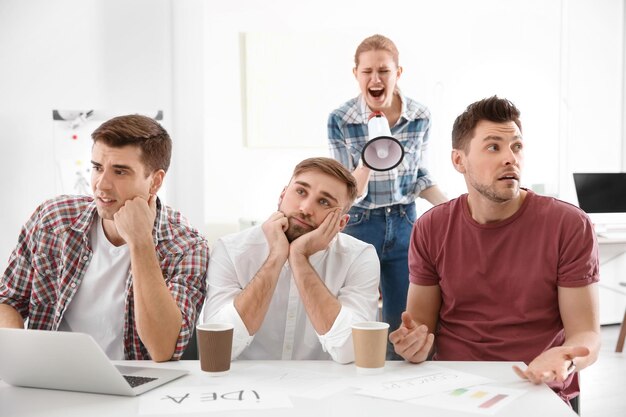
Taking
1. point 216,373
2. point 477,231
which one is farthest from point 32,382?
point 477,231

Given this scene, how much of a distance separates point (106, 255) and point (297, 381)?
2.79 feet

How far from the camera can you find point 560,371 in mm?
1331

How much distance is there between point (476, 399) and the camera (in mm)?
1213

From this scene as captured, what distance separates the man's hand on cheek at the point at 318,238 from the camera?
5.93ft

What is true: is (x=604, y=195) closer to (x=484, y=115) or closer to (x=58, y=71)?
(x=484, y=115)

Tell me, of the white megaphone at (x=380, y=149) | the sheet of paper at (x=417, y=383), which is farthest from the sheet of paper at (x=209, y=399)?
the white megaphone at (x=380, y=149)

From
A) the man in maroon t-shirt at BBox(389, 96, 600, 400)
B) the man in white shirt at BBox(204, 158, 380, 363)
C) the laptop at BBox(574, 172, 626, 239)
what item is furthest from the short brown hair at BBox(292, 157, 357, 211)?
the laptop at BBox(574, 172, 626, 239)

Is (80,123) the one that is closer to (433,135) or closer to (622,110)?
(433,135)

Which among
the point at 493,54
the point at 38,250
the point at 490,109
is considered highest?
the point at 493,54

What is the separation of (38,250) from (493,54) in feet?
13.9

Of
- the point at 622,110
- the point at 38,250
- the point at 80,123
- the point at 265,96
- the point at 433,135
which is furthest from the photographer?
the point at 622,110

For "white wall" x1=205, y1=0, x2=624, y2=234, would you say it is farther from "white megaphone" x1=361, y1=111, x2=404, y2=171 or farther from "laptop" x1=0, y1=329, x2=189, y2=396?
"laptop" x1=0, y1=329, x2=189, y2=396

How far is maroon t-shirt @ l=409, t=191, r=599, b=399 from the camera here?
1772mm

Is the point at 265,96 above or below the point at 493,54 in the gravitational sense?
below
